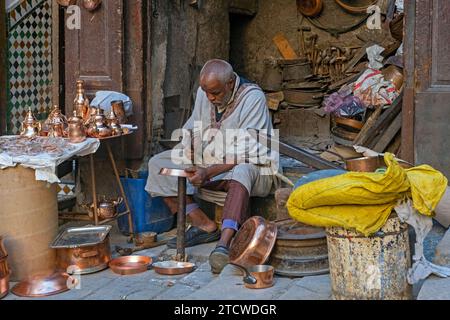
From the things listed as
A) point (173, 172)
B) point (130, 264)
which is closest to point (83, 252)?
point (130, 264)

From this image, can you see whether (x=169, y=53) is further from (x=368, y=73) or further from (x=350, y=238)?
(x=350, y=238)

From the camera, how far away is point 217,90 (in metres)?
5.04

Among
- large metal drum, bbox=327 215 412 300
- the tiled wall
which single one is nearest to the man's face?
large metal drum, bbox=327 215 412 300

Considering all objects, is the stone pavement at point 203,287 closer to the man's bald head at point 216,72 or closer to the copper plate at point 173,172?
the copper plate at point 173,172

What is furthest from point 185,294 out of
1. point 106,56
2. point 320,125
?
point 320,125

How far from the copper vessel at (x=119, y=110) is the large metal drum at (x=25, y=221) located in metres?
1.19

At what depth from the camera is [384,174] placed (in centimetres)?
318

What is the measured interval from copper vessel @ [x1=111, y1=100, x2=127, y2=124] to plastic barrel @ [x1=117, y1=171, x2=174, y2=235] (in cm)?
57

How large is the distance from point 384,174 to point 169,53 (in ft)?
13.2

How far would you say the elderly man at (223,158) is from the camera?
474 centimetres

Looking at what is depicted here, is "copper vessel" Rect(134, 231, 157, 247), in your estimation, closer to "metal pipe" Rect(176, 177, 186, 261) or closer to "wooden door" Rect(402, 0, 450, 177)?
"metal pipe" Rect(176, 177, 186, 261)

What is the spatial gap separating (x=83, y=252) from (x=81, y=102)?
1.61 metres

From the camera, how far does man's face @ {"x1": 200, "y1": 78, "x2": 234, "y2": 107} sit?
4.98m

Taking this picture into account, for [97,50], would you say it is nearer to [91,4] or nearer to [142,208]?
[91,4]
